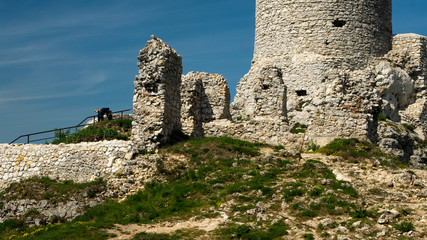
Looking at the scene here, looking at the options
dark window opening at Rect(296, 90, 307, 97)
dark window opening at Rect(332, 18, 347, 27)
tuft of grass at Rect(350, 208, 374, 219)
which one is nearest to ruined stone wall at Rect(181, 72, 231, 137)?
dark window opening at Rect(296, 90, 307, 97)

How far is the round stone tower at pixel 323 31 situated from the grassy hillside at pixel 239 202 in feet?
38.0

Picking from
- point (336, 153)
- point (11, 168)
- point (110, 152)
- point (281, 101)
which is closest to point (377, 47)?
point (281, 101)

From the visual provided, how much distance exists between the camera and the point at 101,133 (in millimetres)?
28375

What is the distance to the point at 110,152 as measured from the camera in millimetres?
21484

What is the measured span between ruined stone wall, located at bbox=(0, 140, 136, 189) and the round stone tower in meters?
14.2

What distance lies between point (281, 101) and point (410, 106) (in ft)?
44.3

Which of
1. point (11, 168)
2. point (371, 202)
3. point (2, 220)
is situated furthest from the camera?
point (11, 168)

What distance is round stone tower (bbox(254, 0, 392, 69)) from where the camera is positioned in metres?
32.0

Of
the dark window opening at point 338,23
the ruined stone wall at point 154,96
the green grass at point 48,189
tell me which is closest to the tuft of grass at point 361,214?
the ruined stone wall at point 154,96

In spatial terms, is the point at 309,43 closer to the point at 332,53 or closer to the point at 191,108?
the point at 332,53

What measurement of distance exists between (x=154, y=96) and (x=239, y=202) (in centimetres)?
659

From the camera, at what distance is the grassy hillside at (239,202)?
1495cm

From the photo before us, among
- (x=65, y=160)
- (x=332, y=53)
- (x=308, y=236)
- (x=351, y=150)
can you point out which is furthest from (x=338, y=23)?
(x=308, y=236)

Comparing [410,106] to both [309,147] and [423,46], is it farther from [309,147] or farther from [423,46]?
[309,147]
